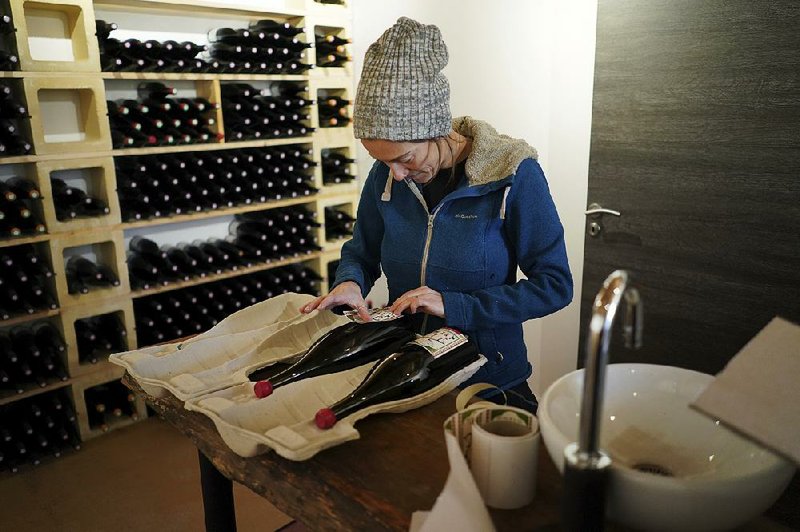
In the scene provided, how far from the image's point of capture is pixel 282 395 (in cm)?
119

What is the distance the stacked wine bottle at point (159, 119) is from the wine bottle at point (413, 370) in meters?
2.08

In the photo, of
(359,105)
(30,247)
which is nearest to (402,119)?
(359,105)

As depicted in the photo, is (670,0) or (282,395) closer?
(282,395)

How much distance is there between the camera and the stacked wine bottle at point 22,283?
2674mm

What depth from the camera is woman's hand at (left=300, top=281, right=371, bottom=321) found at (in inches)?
60.1

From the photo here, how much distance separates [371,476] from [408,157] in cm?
80

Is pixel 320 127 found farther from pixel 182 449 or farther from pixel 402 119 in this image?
pixel 402 119

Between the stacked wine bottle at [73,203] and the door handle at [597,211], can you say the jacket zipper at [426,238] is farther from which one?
the stacked wine bottle at [73,203]

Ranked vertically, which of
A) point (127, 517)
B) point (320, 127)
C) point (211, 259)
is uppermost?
point (320, 127)

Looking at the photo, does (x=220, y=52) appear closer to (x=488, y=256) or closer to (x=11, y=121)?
(x=11, y=121)

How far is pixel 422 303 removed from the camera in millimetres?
1473

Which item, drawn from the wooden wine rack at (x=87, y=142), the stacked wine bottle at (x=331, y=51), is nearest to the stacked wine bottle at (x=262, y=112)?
the wooden wine rack at (x=87, y=142)

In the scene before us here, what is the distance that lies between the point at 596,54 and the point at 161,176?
2044 mm

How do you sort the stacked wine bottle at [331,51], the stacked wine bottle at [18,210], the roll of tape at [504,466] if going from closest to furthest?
the roll of tape at [504,466]
the stacked wine bottle at [18,210]
the stacked wine bottle at [331,51]
